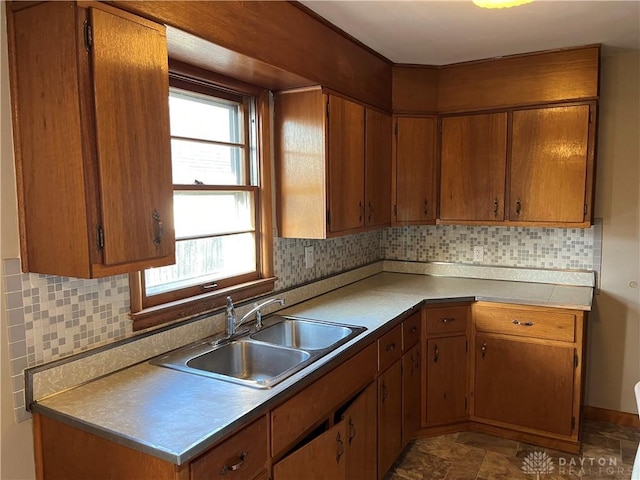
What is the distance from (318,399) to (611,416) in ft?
8.08

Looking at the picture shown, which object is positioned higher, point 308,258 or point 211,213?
point 211,213

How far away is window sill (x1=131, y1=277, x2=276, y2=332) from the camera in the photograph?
187cm

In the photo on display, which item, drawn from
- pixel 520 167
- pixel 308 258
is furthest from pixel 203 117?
pixel 520 167

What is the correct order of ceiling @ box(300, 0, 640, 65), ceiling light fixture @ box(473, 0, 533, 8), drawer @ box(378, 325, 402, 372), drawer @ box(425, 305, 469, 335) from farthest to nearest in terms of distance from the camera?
drawer @ box(425, 305, 469, 335) → drawer @ box(378, 325, 402, 372) → ceiling @ box(300, 0, 640, 65) → ceiling light fixture @ box(473, 0, 533, 8)

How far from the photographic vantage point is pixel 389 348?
248 cm

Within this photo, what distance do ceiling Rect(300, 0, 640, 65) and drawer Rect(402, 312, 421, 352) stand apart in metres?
1.59

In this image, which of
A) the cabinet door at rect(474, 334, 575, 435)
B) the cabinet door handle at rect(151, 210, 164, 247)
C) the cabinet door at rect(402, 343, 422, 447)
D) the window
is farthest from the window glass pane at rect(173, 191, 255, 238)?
the cabinet door at rect(474, 334, 575, 435)

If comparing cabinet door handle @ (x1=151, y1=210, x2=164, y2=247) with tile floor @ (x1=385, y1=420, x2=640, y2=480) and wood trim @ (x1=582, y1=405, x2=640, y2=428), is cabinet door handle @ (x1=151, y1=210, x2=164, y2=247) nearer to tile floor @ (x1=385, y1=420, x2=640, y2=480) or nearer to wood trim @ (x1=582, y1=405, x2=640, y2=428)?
tile floor @ (x1=385, y1=420, x2=640, y2=480)

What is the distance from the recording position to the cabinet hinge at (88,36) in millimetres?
1320

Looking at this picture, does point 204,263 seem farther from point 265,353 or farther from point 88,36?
point 88,36

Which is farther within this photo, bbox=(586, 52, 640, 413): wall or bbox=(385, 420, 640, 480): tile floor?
bbox=(586, 52, 640, 413): wall

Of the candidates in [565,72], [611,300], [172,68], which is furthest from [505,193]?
[172,68]

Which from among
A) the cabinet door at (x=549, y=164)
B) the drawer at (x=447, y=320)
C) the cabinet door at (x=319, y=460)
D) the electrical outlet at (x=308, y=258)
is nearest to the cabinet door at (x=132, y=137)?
the cabinet door at (x=319, y=460)

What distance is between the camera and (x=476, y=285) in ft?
10.7
